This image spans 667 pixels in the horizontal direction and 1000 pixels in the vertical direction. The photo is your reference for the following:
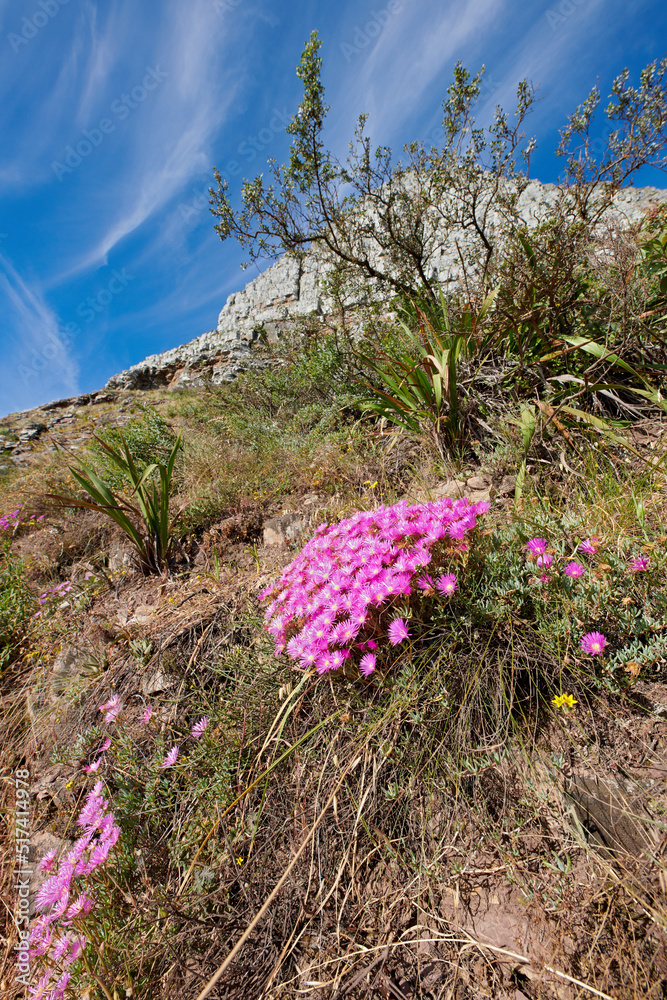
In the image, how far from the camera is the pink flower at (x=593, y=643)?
3.57 feet

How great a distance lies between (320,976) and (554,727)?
904mm

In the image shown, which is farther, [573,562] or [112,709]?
[112,709]

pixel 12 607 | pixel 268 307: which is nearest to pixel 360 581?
pixel 12 607

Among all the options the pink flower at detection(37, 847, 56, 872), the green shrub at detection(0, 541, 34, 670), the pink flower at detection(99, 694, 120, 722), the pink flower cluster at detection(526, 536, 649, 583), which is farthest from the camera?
the green shrub at detection(0, 541, 34, 670)

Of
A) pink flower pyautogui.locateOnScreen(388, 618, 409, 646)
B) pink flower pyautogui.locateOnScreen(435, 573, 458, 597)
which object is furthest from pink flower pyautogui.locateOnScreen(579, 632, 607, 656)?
pink flower pyautogui.locateOnScreen(388, 618, 409, 646)

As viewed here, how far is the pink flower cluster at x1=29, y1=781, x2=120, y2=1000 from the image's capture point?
106 cm

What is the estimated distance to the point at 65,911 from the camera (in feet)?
3.67

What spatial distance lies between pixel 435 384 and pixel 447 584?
6.05 feet

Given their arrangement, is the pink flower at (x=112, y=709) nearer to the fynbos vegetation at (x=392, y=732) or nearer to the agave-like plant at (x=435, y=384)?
the fynbos vegetation at (x=392, y=732)

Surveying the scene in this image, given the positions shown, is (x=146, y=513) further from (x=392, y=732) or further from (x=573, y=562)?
(x=573, y=562)

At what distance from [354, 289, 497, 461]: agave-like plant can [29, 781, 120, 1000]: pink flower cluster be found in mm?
2487

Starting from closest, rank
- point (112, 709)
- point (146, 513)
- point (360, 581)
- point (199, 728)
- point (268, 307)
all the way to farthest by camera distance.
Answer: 1. point (360, 581)
2. point (199, 728)
3. point (112, 709)
4. point (146, 513)
5. point (268, 307)

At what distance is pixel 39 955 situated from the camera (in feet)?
3.68

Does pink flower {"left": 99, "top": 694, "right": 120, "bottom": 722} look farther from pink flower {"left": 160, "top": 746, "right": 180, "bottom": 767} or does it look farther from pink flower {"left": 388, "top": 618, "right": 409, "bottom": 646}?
pink flower {"left": 388, "top": 618, "right": 409, "bottom": 646}
